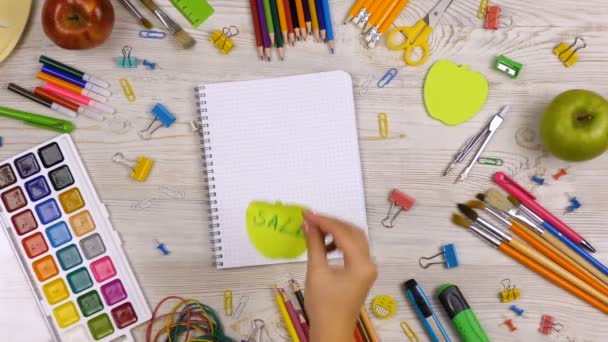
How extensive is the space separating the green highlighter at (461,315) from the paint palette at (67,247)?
481 mm

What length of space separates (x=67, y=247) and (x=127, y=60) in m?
0.32

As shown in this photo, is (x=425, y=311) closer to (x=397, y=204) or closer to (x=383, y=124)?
(x=397, y=204)

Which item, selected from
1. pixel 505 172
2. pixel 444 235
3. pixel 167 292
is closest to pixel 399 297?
pixel 444 235

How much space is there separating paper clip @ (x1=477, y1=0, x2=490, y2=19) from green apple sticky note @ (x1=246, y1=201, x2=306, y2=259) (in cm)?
43

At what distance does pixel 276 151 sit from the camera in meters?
0.90

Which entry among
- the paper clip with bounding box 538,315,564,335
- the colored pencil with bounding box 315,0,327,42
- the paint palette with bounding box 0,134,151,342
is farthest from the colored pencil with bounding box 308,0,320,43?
the paper clip with bounding box 538,315,564,335

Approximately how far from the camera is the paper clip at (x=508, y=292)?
89 centimetres

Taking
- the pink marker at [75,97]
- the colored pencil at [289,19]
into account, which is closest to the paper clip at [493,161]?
the colored pencil at [289,19]

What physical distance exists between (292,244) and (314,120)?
0.67 ft

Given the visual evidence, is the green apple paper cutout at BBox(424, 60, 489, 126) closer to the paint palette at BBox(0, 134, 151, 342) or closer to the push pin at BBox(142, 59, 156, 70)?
the push pin at BBox(142, 59, 156, 70)

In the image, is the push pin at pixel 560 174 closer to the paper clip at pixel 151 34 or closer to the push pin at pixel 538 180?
the push pin at pixel 538 180

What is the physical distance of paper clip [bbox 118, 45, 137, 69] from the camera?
909 millimetres

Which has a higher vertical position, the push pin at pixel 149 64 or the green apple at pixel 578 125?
the push pin at pixel 149 64

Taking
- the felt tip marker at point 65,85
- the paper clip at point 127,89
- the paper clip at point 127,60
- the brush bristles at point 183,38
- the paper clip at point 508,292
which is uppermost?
the brush bristles at point 183,38
